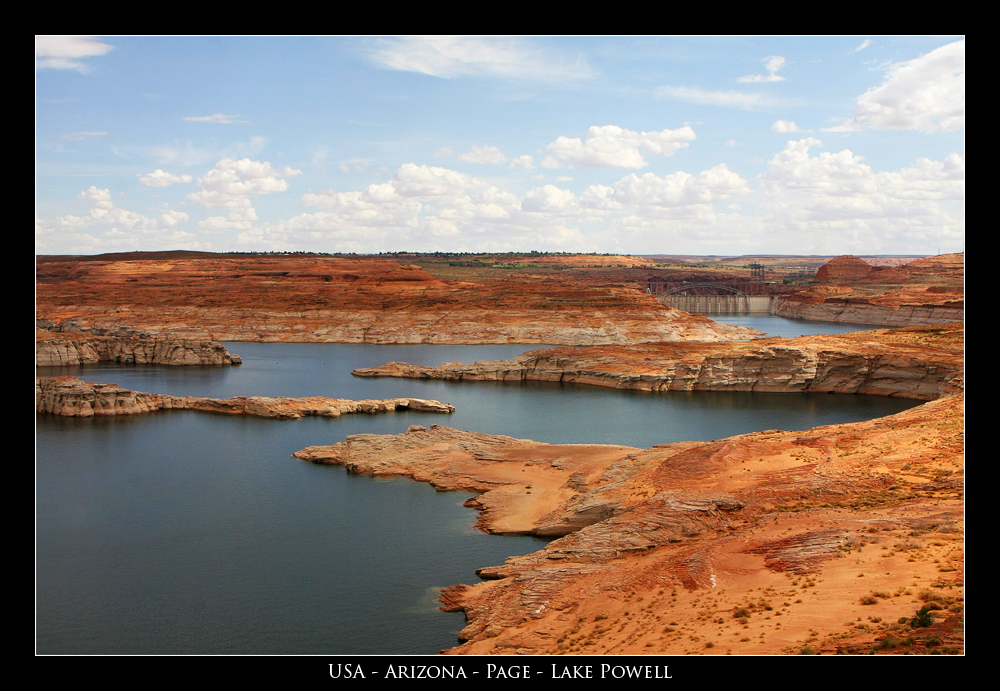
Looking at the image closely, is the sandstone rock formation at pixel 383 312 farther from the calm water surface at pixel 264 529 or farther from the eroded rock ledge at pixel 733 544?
the eroded rock ledge at pixel 733 544

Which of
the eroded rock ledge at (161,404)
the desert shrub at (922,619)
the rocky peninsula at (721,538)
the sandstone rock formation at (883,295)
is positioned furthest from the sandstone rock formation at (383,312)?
the desert shrub at (922,619)

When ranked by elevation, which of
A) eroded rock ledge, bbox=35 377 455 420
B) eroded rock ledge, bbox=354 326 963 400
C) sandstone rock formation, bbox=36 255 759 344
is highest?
sandstone rock formation, bbox=36 255 759 344

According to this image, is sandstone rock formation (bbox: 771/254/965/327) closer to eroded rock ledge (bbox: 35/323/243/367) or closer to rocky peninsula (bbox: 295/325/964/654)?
rocky peninsula (bbox: 295/325/964/654)

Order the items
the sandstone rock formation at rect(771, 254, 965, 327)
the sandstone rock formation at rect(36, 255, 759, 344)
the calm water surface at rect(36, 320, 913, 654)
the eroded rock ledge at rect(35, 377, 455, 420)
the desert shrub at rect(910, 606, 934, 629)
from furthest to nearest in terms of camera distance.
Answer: the sandstone rock formation at rect(771, 254, 965, 327) → the sandstone rock formation at rect(36, 255, 759, 344) → the eroded rock ledge at rect(35, 377, 455, 420) → the calm water surface at rect(36, 320, 913, 654) → the desert shrub at rect(910, 606, 934, 629)

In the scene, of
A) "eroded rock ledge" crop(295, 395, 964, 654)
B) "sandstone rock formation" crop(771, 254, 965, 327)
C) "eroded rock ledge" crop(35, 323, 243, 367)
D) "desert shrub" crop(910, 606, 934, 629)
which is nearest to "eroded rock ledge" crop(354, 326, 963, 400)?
"eroded rock ledge" crop(35, 323, 243, 367)

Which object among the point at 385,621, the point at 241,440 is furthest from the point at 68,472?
the point at 385,621
